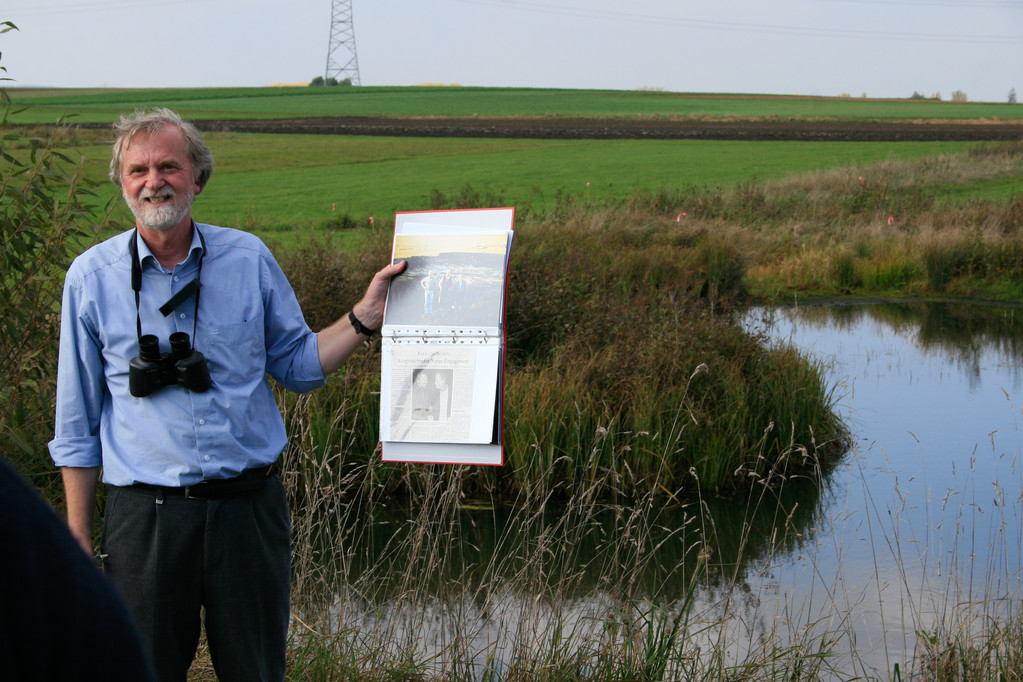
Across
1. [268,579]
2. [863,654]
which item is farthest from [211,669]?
[863,654]

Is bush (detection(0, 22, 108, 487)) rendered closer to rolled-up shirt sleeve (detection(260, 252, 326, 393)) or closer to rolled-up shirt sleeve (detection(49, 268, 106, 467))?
rolled-up shirt sleeve (detection(49, 268, 106, 467))

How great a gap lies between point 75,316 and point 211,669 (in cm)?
187

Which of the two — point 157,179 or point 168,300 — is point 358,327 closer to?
point 168,300

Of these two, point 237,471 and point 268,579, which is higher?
point 237,471

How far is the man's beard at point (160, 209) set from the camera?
279 cm

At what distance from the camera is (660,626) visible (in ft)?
13.8

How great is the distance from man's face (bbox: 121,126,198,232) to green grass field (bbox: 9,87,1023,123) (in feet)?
232

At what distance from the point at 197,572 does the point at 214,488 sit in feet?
0.78

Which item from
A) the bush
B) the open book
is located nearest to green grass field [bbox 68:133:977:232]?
the bush

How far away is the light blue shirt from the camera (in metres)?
2.81

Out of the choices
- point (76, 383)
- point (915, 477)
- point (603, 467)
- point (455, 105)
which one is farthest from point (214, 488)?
point (455, 105)

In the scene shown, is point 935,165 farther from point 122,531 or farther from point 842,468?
point 122,531

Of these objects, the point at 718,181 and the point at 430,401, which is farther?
the point at 718,181

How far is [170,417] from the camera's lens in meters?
2.82
